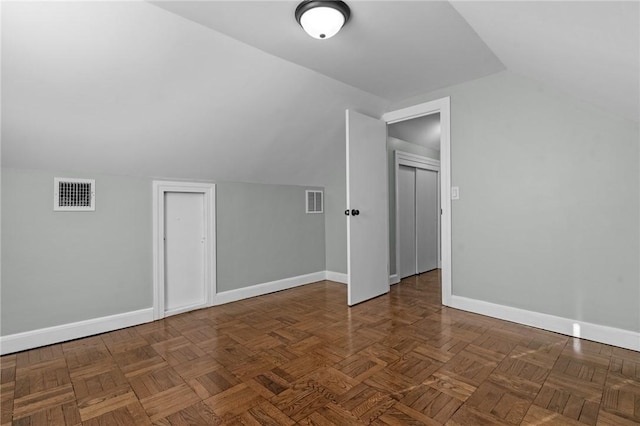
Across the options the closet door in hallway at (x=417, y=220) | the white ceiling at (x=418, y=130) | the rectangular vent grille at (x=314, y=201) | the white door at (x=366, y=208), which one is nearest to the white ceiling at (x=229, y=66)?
the white door at (x=366, y=208)

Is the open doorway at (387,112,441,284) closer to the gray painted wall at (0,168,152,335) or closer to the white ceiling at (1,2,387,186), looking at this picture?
the white ceiling at (1,2,387,186)

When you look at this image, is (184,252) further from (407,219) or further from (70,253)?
(407,219)

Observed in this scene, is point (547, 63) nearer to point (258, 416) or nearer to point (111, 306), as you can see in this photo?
point (258, 416)

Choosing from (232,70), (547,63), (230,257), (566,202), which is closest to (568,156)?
(566,202)

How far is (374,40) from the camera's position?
93.0 inches

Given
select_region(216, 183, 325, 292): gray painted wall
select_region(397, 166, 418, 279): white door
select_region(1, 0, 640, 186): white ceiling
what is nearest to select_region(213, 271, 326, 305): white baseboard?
select_region(216, 183, 325, 292): gray painted wall

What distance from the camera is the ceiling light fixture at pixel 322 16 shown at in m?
1.88

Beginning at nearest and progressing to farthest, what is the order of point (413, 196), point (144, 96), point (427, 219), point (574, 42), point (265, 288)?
point (574, 42) < point (144, 96) < point (265, 288) < point (413, 196) < point (427, 219)

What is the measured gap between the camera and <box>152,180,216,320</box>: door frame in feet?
9.82

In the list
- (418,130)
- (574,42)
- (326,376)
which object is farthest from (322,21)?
(418,130)

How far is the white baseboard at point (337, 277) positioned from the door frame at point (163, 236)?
5.63ft

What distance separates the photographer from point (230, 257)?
3570 mm

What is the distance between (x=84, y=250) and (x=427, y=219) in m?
4.42

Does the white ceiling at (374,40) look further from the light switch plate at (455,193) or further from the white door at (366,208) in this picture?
the light switch plate at (455,193)
